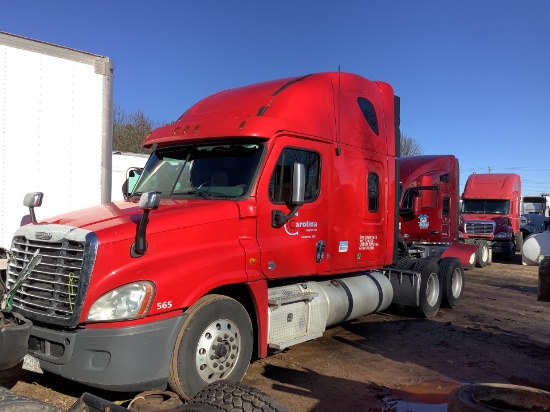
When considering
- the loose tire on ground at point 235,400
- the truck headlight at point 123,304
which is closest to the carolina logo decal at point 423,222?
the truck headlight at point 123,304

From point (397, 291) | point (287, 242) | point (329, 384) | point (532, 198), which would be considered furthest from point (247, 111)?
point (532, 198)

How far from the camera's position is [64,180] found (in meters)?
6.68

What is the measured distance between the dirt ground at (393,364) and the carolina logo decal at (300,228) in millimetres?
1549

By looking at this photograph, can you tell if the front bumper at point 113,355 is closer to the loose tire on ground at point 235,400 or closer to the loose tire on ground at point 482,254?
the loose tire on ground at point 235,400

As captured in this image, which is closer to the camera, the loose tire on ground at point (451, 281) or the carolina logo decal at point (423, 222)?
the loose tire on ground at point (451, 281)

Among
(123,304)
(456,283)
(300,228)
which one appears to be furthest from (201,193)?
(456,283)

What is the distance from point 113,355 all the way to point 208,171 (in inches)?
86.6

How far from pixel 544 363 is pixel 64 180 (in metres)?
6.67

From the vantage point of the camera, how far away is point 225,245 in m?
4.62

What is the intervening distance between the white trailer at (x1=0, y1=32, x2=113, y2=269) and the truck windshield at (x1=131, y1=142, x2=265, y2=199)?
1600 millimetres

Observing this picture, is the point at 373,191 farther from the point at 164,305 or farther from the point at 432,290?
the point at 164,305

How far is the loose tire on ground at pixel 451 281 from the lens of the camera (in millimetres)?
9148

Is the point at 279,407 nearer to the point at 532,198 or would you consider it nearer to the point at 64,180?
the point at 64,180

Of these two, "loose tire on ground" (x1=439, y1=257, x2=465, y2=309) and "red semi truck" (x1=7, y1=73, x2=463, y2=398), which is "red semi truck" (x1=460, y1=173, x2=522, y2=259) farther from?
"red semi truck" (x1=7, y1=73, x2=463, y2=398)
